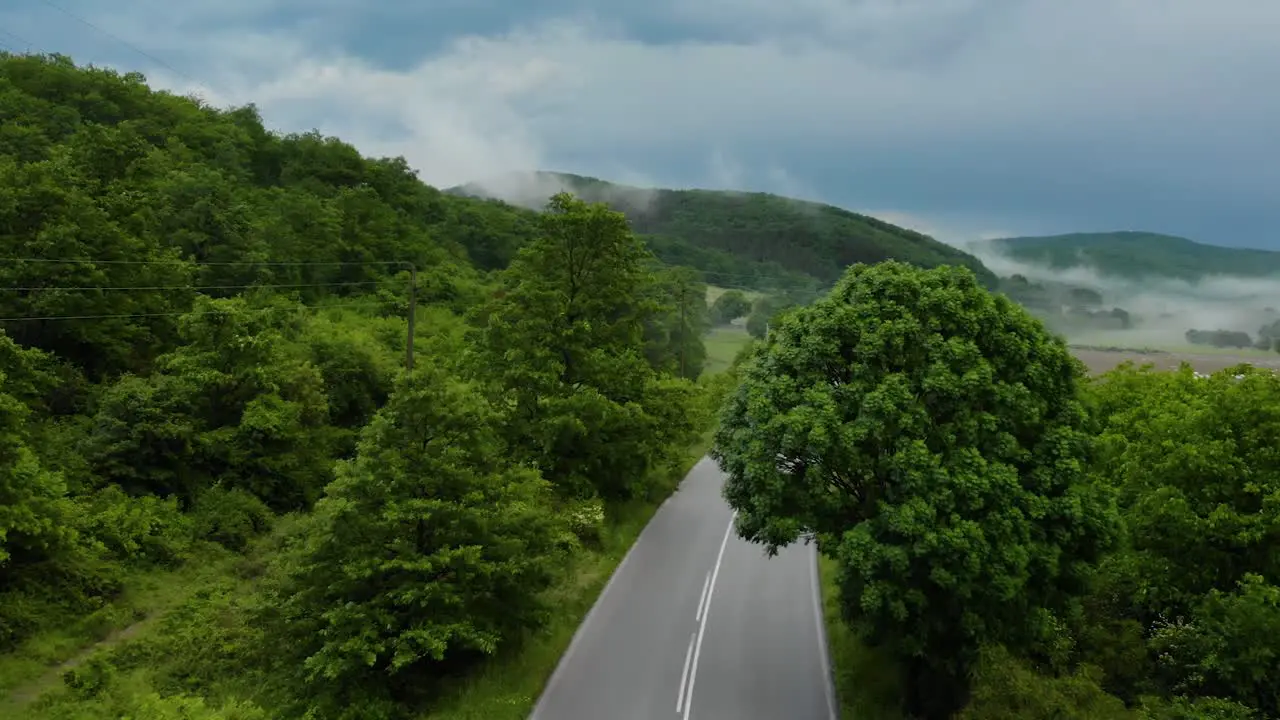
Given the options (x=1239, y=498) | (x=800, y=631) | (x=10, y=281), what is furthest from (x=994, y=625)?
(x=10, y=281)

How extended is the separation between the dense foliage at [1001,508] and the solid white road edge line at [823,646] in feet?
6.11

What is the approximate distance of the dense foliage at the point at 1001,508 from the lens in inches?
570

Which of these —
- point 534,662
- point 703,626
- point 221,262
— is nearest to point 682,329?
point 221,262

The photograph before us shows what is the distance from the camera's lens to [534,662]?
19234mm

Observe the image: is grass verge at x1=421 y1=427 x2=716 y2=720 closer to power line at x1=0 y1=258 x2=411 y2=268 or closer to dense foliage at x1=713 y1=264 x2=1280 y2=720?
dense foliage at x1=713 y1=264 x2=1280 y2=720

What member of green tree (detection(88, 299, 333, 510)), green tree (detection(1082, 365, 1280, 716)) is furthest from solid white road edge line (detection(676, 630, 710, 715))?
green tree (detection(88, 299, 333, 510))

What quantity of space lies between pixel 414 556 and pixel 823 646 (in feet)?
38.2

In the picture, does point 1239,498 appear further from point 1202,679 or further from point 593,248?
point 593,248

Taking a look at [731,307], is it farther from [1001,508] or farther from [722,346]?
[1001,508]

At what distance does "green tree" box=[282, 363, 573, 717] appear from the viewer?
1670cm

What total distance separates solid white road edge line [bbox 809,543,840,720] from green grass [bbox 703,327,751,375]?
44687mm

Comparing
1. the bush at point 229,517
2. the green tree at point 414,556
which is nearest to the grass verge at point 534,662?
the green tree at point 414,556

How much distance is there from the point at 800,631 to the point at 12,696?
62.7 ft

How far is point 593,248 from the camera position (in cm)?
2967
